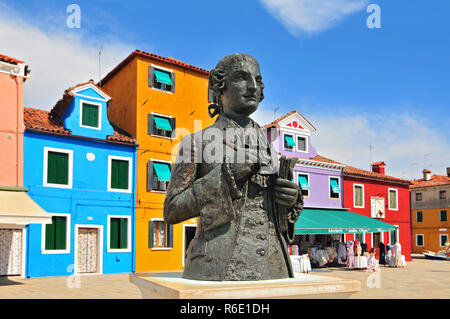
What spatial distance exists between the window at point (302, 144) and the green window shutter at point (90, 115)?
11612 mm

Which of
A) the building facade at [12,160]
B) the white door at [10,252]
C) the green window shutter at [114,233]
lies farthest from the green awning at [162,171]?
the white door at [10,252]

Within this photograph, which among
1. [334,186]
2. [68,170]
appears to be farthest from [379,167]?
[68,170]

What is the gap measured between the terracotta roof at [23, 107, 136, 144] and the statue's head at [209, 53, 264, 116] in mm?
14815

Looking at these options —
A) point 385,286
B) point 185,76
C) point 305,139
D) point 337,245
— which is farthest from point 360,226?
point 185,76

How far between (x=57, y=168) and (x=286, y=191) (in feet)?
51.2

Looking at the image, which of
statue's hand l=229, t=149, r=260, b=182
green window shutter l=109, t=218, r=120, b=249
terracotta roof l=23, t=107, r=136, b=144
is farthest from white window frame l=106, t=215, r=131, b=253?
statue's hand l=229, t=149, r=260, b=182

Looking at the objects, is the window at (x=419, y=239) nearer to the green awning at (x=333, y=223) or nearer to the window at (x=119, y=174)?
the green awning at (x=333, y=223)

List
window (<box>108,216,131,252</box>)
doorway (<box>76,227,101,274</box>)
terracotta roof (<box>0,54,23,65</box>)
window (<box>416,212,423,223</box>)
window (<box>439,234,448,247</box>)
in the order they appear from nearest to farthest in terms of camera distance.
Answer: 1. terracotta roof (<box>0,54,23,65</box>)
2. doorway (<box>76,227,101,274</box>)
3. window (<box>108,216,131,252</box>)
4. window (<box>439,234,448,247</box>)
5. window (<box>416,212,423,223</box>)

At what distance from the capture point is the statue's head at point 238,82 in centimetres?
421

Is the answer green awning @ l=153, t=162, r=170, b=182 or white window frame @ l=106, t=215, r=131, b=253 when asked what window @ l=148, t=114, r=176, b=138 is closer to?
green awning @ l=153, t=162, r=170, b=182

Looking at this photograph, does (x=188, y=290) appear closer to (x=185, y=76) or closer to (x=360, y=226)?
(x=185, y=76)

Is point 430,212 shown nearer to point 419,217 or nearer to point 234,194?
point 419,217

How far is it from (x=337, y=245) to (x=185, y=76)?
11.9 m

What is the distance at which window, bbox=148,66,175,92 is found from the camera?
69.2 feet
